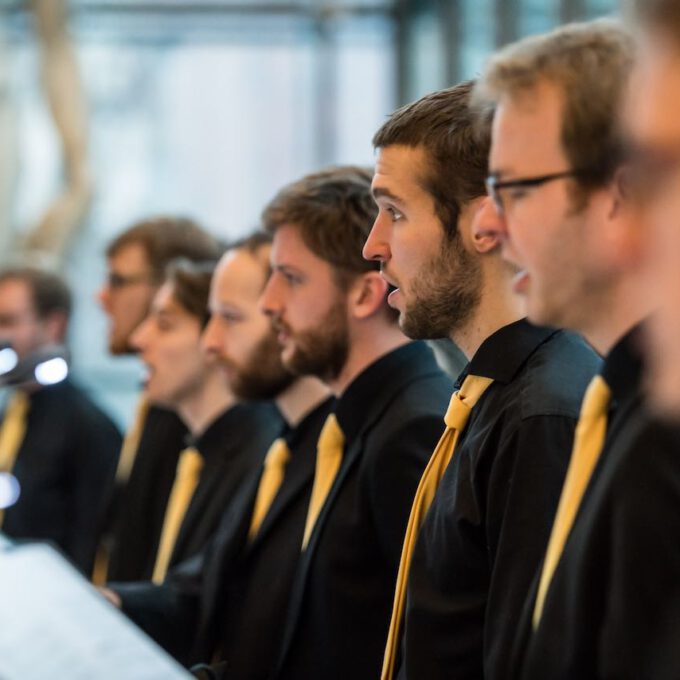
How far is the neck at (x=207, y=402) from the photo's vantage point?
4.39m

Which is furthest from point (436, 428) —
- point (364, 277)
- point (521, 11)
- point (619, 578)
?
point (521, 11)

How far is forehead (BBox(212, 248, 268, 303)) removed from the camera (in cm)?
392

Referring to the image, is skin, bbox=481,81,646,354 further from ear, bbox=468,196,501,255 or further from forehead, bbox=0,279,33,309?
forehead, bbox=0,279,33,309

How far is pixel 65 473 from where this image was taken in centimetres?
554

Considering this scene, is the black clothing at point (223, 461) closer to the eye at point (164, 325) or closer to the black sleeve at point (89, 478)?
the eye at point (164, 325)

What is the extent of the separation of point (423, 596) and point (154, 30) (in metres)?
8.28

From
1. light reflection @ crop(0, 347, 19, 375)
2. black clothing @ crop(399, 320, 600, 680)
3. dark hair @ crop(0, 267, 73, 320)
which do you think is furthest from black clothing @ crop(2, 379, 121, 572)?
black clothing @ crop(399, 320, 600, 680)

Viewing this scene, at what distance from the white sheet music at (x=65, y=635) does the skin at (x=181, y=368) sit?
1714 millimetres

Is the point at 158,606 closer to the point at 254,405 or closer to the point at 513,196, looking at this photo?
the point at 254,405

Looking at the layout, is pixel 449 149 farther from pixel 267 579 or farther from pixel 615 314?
pixel 267 579

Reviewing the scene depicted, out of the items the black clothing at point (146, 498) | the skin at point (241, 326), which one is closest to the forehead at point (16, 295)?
the black clothing at point (146, 498)

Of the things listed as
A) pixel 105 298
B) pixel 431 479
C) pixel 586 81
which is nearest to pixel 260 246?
pixel 105 298

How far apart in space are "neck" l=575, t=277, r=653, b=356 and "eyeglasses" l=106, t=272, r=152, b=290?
3.68m

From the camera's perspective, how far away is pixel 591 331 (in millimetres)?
1774
